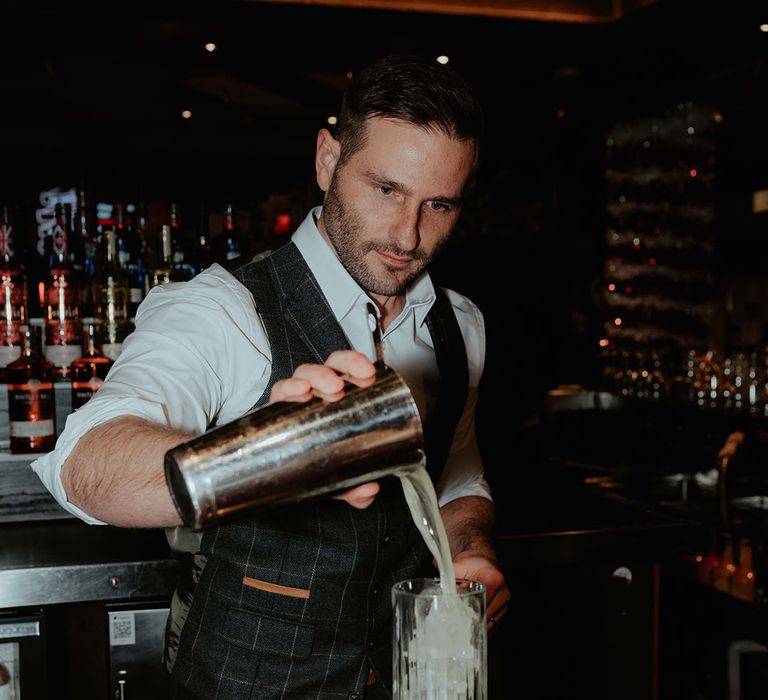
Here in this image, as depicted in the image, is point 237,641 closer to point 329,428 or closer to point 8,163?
point 329,428

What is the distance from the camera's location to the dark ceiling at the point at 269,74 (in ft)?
9.82

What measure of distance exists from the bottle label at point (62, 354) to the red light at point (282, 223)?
2627 mm

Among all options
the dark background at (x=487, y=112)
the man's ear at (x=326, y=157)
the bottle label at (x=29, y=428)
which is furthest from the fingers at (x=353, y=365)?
the dark background at (x=487, y=112)

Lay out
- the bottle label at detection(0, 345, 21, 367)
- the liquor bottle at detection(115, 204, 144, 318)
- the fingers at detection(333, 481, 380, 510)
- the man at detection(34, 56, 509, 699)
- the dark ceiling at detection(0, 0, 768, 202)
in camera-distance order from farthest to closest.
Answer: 1. the dark ceiling at detection(0, 0, 768, 202)
2. the liquor bottle at detection(115, 204, 144, 318)
3. the bottle label at detection(0, 345, 21, 367)
4. the man at detection(34, 56, 509, 699)
5. the fingers at detection(333, 481, 380, 510)

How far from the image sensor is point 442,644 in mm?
900

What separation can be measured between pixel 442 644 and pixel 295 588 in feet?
1.82

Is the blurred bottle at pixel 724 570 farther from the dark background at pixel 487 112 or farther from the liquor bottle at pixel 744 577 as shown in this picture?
the dark background at pixel 487 112

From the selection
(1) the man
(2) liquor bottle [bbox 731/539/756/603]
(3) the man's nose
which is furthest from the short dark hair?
(2) liquor bottle [bbox 731/539/756/603]

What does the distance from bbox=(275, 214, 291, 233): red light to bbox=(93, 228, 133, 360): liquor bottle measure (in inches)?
91.5

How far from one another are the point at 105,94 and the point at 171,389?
407 cm

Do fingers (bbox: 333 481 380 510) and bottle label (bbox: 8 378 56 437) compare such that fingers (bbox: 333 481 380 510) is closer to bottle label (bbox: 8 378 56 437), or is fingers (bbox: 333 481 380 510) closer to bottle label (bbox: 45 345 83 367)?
bottle label (bbox: 8 378 56 437)

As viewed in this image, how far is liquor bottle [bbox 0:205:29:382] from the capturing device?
7.80 feet

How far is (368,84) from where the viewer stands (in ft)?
4.97

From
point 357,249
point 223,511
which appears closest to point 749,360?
point 357,249
